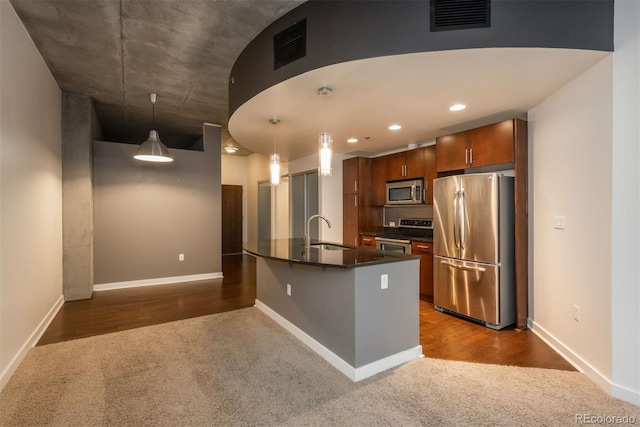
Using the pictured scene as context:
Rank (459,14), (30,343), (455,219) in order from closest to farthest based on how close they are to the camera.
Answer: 1. (459,14)
2. (30,343)
3. (455,219)

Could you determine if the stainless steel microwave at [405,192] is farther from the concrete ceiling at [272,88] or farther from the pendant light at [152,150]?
the pendant light at [152,150]

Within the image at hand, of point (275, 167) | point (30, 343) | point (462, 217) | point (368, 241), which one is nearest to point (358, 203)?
point (368, 241)

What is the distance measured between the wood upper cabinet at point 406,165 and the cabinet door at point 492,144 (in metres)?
0.94

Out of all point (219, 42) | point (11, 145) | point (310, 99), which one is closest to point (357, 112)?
point (310, 99)

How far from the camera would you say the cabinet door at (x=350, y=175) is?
5.28 metres

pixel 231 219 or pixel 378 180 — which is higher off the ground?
pixel 378 180

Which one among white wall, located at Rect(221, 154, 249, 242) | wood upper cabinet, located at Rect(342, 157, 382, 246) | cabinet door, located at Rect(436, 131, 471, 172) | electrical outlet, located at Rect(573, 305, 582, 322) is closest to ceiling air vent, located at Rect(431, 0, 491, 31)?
cabinet door, located at Rect(436, 131, 471, 172)

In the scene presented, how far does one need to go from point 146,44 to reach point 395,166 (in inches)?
143

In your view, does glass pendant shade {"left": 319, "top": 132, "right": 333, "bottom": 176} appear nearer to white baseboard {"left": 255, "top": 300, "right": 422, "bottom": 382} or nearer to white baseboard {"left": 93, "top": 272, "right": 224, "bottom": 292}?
white baseboard {"left": 255, "top": 300, "right": 422, "bottom": 382}

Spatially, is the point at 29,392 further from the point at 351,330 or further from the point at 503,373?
the point at 503,373

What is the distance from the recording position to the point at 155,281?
522 cm

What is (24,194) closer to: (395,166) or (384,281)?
(384,281)

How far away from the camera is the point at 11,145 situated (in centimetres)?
240

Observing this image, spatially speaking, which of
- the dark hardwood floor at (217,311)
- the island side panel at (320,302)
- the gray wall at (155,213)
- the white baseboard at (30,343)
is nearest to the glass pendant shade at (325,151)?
the island side panel at (320,302)
